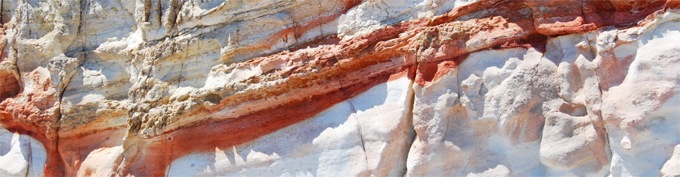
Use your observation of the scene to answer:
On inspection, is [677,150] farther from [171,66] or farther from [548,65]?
[171,66]

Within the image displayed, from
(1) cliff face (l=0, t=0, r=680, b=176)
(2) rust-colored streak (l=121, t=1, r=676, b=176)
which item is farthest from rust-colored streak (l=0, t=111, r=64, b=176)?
(2) rust-colored streak (l=121, t=1, r=676, b=176)

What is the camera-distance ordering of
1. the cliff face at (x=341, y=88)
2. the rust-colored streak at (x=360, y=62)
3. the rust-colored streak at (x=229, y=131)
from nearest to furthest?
1. the cliff face at (x=341, y=88)
2. the rust-colored streak at (x=360, y=62)
3. the rust-colored streak at (x=229, y=131)

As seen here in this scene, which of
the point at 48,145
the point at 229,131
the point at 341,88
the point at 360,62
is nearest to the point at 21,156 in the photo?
the point at 48,145

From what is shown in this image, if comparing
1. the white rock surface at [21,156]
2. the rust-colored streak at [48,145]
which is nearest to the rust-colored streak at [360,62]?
the rust-colored streak at [48,145]

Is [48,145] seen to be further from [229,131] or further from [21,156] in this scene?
[229,131]

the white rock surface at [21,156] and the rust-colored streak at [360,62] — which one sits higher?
the rust-colored streak at [360,62]

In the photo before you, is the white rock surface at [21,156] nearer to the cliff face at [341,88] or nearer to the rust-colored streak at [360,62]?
the cliff face at [341,88]

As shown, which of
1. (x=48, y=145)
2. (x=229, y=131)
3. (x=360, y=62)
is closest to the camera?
(x=360, y=62)

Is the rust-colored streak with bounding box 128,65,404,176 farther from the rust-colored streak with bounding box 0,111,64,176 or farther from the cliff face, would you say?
the rust-colored streak with bounding box 0,111,64,176
